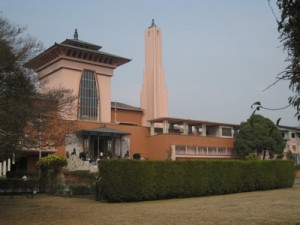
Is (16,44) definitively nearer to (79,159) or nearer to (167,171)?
(167,171)

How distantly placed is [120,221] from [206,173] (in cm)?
1255

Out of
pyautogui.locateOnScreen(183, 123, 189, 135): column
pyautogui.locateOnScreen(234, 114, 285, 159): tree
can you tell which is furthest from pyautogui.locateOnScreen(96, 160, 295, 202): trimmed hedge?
pyautogui.locateOnScreen(183, 123, 189, 135): column

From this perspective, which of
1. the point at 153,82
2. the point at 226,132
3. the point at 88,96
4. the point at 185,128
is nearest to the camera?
the point at 88,96

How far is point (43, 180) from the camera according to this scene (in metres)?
27.7

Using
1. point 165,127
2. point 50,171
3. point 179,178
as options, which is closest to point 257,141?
point 165,127

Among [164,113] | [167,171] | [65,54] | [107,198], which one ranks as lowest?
[107,198]

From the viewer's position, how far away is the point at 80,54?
47.1 m

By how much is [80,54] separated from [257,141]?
80.7 ft

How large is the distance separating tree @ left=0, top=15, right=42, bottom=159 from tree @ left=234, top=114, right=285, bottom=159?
A: 3844cm

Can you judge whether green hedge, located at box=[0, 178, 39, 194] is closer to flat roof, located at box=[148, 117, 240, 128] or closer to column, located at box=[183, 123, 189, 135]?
flat roof, located at box=[148, 117, 240, 128]

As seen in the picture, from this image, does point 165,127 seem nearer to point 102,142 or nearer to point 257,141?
point 102,142

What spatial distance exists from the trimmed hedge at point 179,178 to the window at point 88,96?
2638 centimetres

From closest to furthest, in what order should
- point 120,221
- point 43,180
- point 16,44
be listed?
point 120,221, point 16,44, point 43,180

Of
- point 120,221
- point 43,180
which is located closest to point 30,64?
point 120,221
